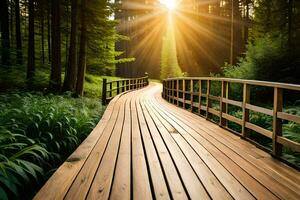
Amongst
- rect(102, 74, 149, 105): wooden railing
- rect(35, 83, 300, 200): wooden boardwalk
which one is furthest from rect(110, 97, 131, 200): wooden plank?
rect(102, 74, 149, 105): wooden railing

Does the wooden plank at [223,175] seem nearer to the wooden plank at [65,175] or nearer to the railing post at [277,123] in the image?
the railing post at [277,123]

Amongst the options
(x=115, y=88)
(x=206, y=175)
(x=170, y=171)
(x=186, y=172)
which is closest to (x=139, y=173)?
(x=170, y=171)

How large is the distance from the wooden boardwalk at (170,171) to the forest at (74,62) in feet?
2.06

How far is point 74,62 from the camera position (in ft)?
48.5

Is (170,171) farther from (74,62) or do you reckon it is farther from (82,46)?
(82,46)

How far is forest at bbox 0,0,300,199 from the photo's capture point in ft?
15.7

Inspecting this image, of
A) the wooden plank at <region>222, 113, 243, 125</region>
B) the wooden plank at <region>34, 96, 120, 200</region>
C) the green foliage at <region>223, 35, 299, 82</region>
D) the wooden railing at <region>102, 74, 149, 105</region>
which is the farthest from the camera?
the green foliage at <region>223, 35, 299, 82</region>

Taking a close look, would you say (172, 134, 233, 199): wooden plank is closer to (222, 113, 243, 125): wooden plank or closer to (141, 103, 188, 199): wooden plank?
(141, 103, 188, 199): wooden plank

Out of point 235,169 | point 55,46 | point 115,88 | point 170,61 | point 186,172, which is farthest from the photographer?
point 170,61

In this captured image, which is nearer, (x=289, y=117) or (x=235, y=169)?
(x=235, y=169)

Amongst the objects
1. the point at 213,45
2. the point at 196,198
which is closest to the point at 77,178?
the point at 196,198

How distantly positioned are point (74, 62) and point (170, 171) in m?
12.3

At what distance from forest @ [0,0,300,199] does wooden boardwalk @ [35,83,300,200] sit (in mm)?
627

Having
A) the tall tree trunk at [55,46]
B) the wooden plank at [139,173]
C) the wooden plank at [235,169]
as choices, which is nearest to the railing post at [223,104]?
the wooden plank at [235,169]
